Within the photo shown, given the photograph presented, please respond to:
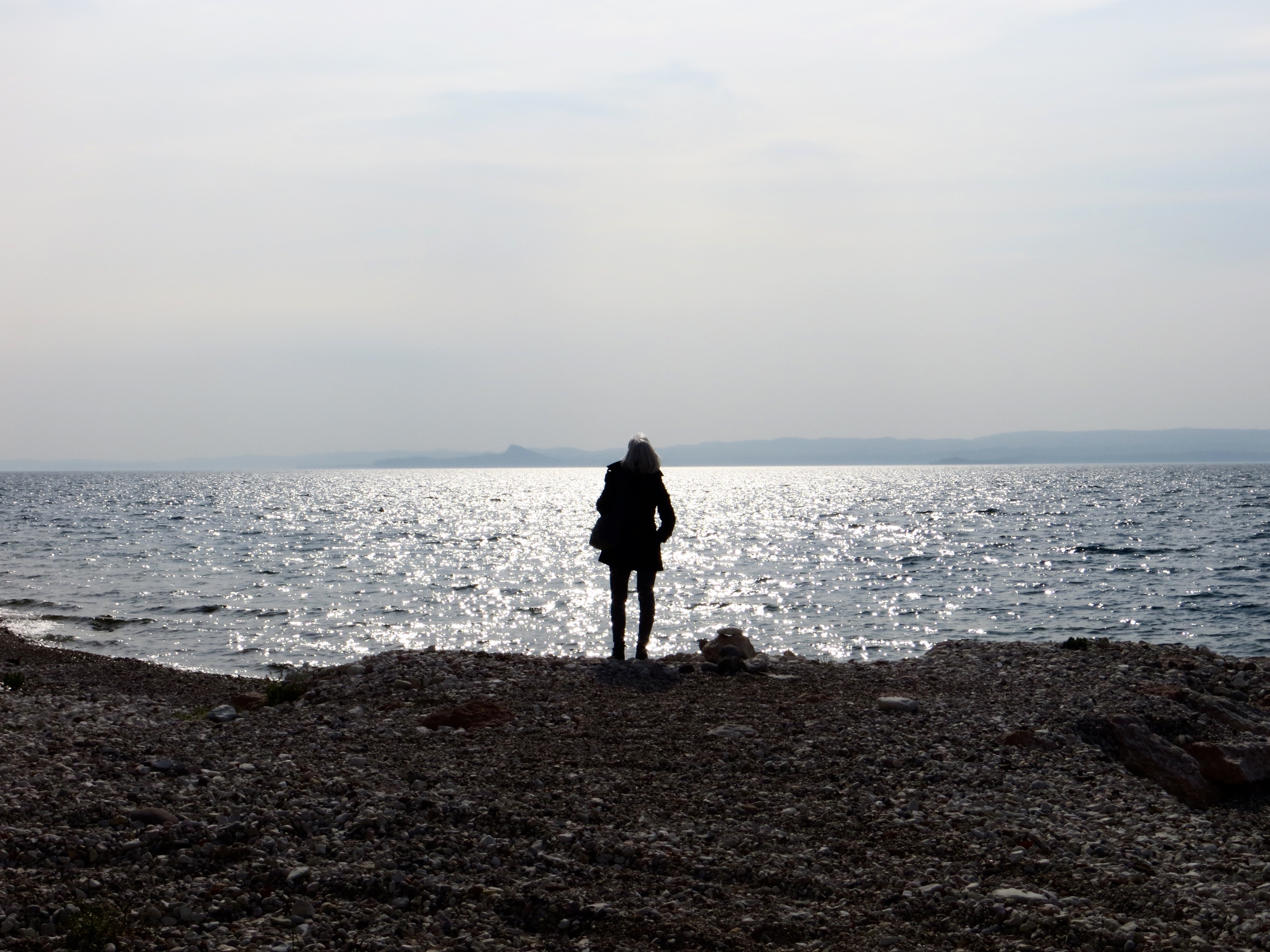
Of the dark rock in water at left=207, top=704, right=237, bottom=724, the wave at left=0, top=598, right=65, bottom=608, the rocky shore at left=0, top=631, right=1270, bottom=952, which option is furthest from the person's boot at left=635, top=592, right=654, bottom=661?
the wave at left=0, top=598, right=65, bottom=608

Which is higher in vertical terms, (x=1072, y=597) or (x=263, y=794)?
(x=263, y=794)

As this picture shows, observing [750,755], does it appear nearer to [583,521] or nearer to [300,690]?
[300,690]

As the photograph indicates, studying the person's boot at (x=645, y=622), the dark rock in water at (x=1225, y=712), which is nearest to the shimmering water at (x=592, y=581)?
the person's boot at (x=645, y=622)

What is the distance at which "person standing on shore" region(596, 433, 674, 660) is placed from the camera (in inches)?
478

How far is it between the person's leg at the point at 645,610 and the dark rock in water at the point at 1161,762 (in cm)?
553

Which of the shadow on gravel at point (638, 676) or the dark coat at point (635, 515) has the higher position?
the dark coat at point (635, 515)

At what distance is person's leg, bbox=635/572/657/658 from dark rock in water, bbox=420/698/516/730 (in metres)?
3.07

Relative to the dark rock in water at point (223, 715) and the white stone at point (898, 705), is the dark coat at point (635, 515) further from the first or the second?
the dark rock in water at point (223, 715)

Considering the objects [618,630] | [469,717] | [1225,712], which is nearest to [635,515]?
[618,630]

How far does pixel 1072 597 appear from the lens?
30.9 m

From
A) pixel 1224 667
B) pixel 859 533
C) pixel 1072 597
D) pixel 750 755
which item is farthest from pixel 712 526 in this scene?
pixel 750 755

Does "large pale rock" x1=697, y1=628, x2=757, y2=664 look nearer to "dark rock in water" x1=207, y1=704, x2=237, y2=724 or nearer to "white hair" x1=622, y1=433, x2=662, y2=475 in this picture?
"white hair" x1=622, y1=433, x2=662, y2=475

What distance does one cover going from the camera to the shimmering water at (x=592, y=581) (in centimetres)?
2392

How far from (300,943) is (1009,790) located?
5.33 meters
